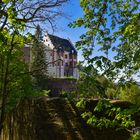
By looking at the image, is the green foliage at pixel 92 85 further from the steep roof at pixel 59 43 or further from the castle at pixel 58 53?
the steep roof at pixel 59 43

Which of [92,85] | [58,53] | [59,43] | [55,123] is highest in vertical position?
[59,43]

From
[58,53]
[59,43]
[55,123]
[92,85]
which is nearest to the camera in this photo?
[92,85]

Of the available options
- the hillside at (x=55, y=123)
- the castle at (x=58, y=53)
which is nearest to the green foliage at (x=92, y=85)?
the castle at (x=58, y=53)

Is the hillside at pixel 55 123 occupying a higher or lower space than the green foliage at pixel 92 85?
lower

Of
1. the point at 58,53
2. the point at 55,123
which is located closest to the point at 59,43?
the point at 58,53

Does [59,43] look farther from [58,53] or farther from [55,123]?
[55,123]

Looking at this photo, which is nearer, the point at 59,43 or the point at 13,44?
the point at 13,44

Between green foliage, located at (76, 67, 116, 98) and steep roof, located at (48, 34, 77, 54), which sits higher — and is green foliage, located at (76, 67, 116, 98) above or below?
below

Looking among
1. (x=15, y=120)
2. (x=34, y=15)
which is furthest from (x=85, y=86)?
(x=34, y=15)

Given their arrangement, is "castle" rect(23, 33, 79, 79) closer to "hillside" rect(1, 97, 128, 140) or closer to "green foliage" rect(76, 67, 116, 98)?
"green foliage" rect(76, 67, 116, 98)

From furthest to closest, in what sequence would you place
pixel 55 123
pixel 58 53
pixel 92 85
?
pixel 58 53, pixel 55 123, pixel 92 85

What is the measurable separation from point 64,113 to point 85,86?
12.0ft

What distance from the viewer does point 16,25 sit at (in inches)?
378

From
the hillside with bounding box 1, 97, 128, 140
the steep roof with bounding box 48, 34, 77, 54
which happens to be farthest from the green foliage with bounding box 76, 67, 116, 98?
the steep roof with bounding box 48, 34, 77, 54
